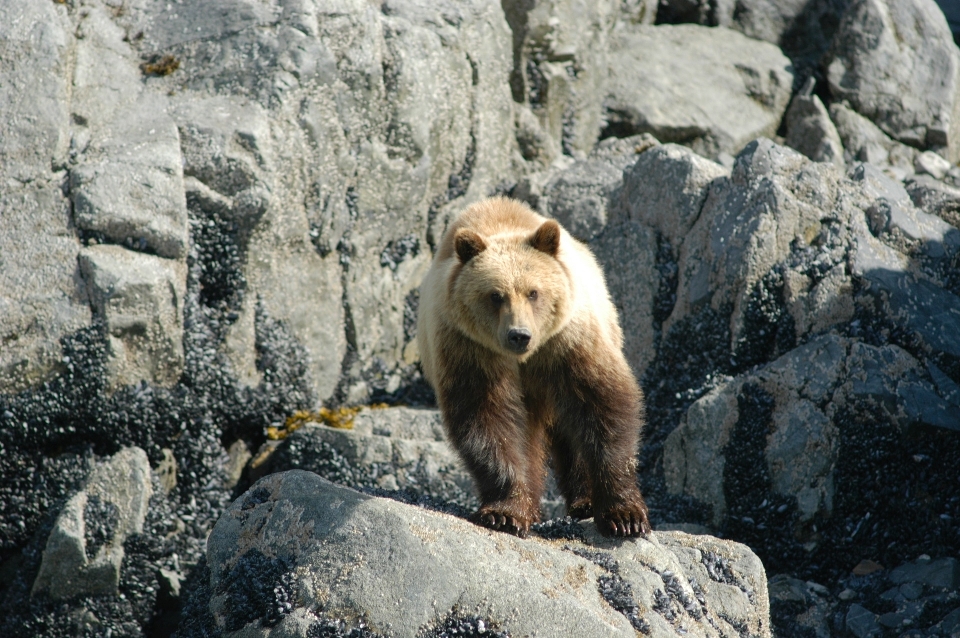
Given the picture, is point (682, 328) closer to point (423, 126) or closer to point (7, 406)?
point (423, 126)

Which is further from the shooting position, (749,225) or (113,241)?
(749,225)

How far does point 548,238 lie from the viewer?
211 inches

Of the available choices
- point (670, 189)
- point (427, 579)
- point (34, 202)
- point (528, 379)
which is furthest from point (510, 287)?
point (34, 202)

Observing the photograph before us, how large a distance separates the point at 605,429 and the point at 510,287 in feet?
3.01

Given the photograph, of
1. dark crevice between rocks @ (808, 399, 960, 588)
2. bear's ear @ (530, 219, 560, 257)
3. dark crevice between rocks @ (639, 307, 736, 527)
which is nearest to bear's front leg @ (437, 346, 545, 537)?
bear's ear @ (530, 219, 560, 257)

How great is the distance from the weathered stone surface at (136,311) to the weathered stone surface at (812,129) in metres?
6.74

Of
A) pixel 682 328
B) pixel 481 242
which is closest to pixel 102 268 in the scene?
pixel 481 242

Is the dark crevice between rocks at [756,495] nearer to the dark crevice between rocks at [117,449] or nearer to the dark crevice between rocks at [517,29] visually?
the dark crevice between rocks at [117,449]

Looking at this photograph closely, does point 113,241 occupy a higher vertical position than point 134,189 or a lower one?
lower

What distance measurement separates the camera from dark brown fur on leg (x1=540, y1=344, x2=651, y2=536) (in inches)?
202

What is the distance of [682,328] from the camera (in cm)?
759

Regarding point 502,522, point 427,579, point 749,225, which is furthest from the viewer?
point 749,225

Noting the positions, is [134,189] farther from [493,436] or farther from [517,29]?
[517,29]

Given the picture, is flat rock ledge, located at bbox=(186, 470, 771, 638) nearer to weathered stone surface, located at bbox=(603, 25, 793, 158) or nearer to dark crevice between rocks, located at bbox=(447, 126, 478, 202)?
dark crevice between rocks, located at bbox=(447, 126, 478, 202)
